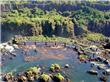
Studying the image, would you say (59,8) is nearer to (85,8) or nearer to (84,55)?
(85,8)

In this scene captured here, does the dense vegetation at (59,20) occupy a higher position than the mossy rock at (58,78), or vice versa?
the dense vegetation at (59,20)

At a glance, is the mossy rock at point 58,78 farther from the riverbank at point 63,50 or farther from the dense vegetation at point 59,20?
the dense vegetation at point 59,20

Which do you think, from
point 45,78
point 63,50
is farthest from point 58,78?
point 63,50

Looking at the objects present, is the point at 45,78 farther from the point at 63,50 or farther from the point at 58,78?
the point at 63,50

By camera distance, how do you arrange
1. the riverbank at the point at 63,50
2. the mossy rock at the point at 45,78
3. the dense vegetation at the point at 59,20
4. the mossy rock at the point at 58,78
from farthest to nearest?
the dense vegetation at the point at 59,20
the riverbank at the point at 63,50
the mossy rock at the point at 58,78
the mossy rock at the point at 45,78

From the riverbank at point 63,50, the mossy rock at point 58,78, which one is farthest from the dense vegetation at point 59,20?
the mossy rock at point 58,78

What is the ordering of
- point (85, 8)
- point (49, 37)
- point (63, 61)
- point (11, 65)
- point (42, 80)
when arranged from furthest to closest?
point (85, 8), point (49, 37), point (63, 61), point (11, 65), point (42, 80)

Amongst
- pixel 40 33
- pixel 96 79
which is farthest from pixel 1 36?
pixel 96 79

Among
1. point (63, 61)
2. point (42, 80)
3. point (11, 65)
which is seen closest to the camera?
point (42, 80)

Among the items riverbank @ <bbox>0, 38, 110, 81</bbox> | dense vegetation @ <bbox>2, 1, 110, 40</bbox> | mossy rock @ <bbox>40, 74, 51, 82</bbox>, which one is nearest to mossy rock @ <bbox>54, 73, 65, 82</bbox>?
mossy rock @ <bbox>40, 74, 51, 82</bbox>
